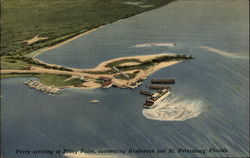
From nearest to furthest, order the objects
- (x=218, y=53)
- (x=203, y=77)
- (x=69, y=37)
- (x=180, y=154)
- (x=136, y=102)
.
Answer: (x=180, y=154)
(x=136, y=102)
(x=203, y=77)
(x=218, y=53)
(x=69, y=37)

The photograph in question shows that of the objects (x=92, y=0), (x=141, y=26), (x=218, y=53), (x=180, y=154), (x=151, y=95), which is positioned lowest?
(x=180, y=154)

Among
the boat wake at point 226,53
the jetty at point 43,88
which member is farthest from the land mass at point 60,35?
the boat wake at point 226,53

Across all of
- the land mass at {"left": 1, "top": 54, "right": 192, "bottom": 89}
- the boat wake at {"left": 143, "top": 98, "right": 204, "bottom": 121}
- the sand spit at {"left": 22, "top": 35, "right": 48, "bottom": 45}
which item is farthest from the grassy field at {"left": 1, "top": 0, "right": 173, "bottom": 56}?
the boat wake at {"left": 143, "top": 98, "right": 204, "bottom": 121}

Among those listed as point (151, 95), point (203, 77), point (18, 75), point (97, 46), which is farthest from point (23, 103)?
point (203, 77)

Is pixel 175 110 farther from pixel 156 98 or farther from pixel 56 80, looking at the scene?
pixel 56 80

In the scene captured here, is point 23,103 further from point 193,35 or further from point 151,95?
point 193,35

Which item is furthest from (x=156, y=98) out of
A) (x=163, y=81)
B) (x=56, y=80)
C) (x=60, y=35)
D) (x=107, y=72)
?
(x=60, y=35)

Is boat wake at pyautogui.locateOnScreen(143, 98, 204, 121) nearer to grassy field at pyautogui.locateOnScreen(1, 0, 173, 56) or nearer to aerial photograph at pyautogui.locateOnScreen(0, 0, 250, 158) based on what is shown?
aerial photograph at pyautogui.locateOnScreen(0, 0, 250, 158)

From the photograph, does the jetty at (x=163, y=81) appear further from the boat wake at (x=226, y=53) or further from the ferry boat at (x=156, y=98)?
the boat wake at (x=226, y=53)
